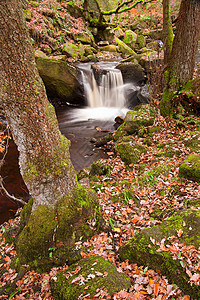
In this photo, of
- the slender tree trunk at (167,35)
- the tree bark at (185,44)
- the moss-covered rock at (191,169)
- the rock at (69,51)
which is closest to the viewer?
the moss-covered rock at (191,169)

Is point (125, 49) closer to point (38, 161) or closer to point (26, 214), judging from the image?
point (38, 161)

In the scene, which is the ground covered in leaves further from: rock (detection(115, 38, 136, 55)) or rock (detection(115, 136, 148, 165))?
rock (detection(115, 38, 136, 55))

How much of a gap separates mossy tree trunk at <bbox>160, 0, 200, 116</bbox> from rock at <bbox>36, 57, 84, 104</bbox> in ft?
25.0

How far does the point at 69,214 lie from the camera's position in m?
3.13

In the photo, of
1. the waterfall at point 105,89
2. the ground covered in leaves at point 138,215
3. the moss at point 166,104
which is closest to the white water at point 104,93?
the waterfall at point 105,89

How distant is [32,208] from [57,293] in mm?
1364

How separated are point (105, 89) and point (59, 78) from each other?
370 centimetres

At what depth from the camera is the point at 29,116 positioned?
251 centimetres

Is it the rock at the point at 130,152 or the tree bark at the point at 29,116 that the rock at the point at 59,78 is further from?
the tree bark at the point at 29,116

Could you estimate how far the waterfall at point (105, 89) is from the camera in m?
13.6

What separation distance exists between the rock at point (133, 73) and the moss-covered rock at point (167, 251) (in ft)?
40.4

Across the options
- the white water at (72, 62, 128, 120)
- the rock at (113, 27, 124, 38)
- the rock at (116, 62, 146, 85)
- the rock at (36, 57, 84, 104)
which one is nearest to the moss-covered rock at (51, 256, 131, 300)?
the white water at (72, 62, 128, 120)

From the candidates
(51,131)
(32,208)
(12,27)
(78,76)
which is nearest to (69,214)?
(32,208)

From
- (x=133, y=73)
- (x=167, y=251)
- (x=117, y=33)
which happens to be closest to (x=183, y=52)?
(x=167, y=251)
